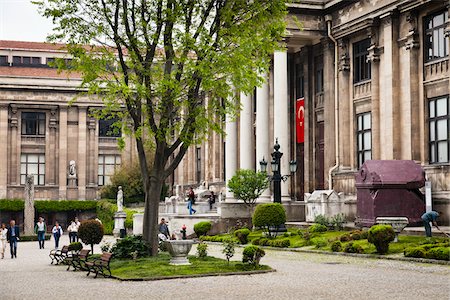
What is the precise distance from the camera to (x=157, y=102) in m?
31.3

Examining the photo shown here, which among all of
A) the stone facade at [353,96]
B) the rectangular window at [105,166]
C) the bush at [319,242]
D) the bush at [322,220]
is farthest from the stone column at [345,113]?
the rectangular window at [105,166]

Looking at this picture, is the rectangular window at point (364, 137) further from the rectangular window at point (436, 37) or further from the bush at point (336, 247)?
the bush at point (336, 247)

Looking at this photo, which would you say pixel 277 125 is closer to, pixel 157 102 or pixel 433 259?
pixel 157 102

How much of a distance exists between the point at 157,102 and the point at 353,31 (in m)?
19.4

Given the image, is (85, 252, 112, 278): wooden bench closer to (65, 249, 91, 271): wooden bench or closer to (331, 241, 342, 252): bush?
(65, 249, 91, 271): wooden bench

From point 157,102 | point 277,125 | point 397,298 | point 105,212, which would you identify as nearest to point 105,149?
point 105,212

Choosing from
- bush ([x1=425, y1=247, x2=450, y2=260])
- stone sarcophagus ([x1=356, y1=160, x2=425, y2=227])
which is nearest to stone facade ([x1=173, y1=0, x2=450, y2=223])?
stone sarcophagus ([x1=356, y1=160, x2=425, y2=227])

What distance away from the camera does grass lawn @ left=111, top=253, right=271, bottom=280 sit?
958 inches

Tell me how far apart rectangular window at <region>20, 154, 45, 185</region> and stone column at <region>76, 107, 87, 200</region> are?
12.1 ft

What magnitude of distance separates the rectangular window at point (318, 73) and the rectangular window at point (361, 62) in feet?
12.4

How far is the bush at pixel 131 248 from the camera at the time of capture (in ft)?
96.2

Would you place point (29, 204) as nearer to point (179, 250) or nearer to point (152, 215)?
point (152, 215)

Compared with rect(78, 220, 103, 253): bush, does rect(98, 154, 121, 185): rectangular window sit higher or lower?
higher

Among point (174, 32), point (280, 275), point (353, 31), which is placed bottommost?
point (280, 275)
